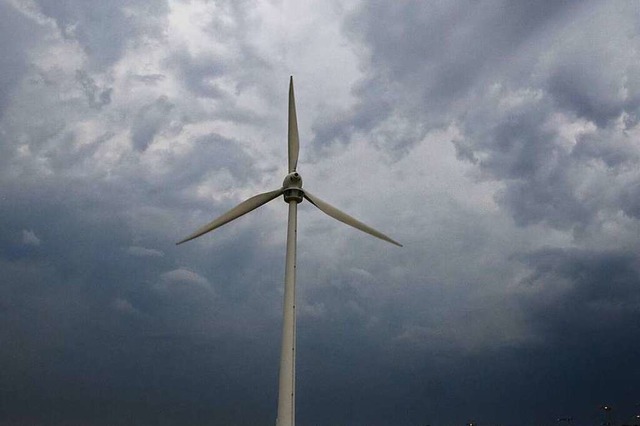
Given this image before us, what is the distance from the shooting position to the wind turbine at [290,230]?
187 feet

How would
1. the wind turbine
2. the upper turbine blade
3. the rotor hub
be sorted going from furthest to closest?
the upper turbine blade, the rotor hub, the wind turbine

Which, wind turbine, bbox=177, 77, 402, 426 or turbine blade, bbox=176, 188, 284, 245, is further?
turbine blade, bbox=176, 188, 284, 245

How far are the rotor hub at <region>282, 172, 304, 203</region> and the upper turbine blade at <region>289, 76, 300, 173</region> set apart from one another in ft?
14.5

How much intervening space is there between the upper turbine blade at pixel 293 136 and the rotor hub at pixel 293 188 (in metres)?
4.41

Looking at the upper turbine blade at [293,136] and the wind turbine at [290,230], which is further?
the upper turbine blade at [293,136]

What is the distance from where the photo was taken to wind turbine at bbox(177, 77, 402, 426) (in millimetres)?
56969

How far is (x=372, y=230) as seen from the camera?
7112cm

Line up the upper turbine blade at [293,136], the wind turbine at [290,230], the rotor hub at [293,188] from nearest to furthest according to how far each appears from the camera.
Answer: the wind turbine at [290,230] < the rotor hub at [293,188] < the upper turbine blade at [293,136]

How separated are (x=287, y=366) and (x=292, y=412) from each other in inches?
179

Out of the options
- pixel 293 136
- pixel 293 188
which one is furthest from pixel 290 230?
pixel 293 136

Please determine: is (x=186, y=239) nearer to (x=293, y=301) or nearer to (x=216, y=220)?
(x=216, y=220)

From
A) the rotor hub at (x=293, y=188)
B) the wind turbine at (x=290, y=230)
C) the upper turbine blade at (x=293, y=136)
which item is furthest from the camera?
the upper turbine blade at (x=293, y=136)

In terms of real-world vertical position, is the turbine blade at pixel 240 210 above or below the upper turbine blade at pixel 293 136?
below

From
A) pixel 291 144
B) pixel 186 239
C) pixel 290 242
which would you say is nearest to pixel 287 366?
pixel 290 242
